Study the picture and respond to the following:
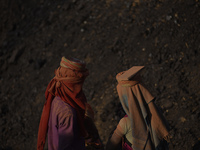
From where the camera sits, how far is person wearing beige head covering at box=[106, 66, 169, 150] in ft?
7.68

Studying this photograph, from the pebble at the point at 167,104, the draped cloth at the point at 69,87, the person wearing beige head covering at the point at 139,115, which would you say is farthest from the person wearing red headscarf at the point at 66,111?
the pebble at the point at 167,104

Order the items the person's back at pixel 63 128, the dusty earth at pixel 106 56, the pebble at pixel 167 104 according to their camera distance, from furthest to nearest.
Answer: the dusty earth at pixel 106 56
the pebble at pixel 167 104
the person's back at pixel 63 128

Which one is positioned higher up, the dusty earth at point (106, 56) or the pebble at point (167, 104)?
the dusty earth at point (106, 56)

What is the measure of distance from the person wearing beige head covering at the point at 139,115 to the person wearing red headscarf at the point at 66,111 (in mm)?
603

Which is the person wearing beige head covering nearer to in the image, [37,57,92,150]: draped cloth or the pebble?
[37,57,92,150]: draped cloth

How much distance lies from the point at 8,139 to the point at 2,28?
4256 millimetres

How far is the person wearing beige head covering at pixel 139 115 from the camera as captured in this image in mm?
2340

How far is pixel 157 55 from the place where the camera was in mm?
5301

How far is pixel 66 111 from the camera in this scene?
105 inches

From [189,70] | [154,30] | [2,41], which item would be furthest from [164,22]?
[2,41]

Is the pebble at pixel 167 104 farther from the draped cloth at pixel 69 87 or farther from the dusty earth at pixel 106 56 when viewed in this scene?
the draped cloth at pixel 69 87

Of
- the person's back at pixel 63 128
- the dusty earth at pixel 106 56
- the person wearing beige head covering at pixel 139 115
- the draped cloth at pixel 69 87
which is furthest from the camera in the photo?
the dusty earth at pixel 106 56

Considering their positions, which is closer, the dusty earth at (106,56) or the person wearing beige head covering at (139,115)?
the person wearing beige head covering at (139,115)

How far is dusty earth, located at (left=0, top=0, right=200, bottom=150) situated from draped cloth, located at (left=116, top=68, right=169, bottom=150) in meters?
1.90
